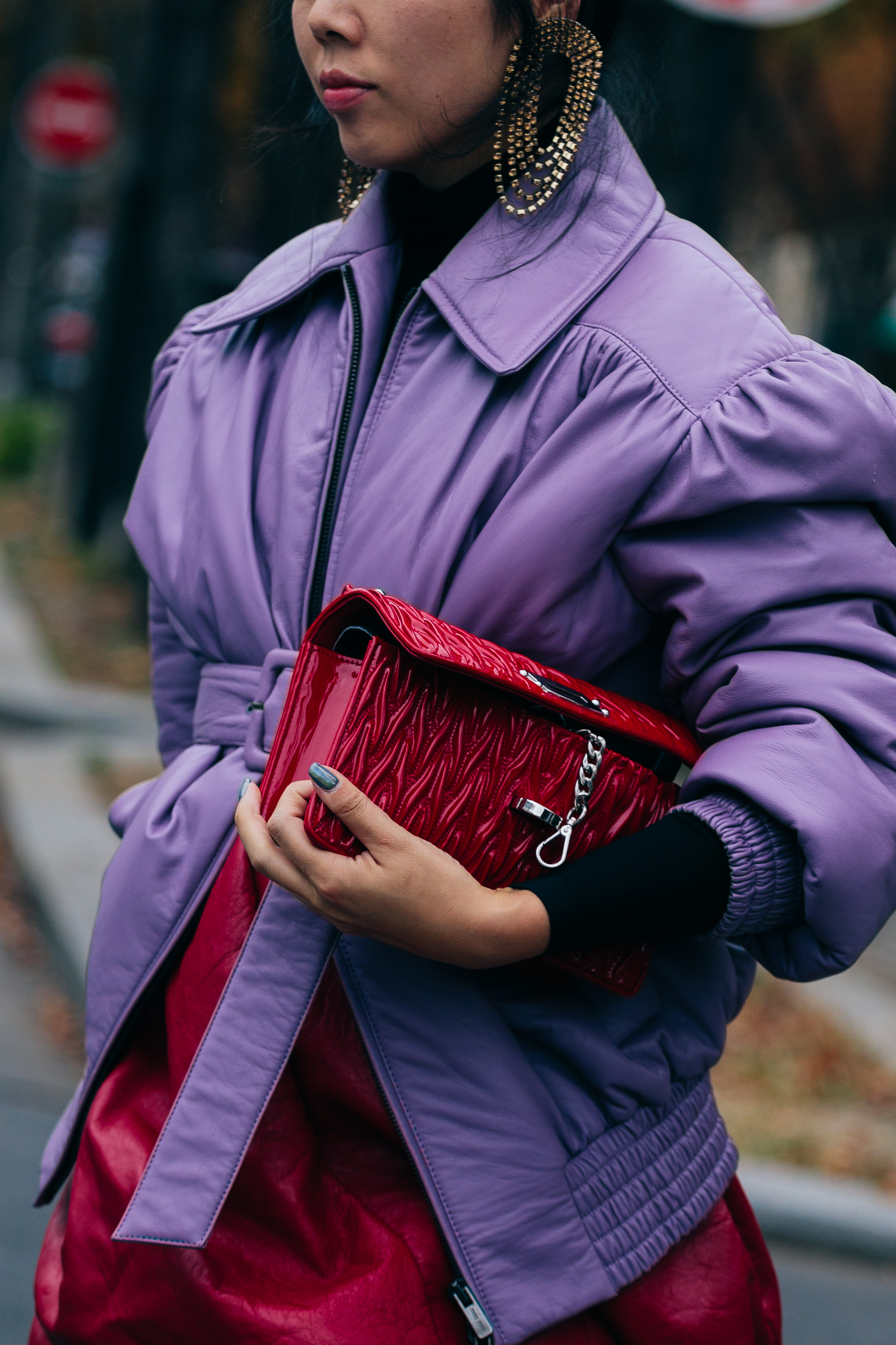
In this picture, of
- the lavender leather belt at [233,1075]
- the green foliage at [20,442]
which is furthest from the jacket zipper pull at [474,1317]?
the green foliage at [20,442]

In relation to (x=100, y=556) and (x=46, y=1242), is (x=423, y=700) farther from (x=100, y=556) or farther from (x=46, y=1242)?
(x=100, y=556)

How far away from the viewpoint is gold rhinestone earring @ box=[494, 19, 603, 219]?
61.9 inches

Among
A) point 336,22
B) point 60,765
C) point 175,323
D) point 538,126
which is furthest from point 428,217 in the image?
point 175,323

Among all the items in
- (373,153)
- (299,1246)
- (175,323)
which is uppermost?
(373,153)

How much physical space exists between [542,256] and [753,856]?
621 mm

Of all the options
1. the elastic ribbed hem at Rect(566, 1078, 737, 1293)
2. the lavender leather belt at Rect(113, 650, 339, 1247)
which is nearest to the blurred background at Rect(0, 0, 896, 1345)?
the lavender leather belt at Rect(113, 650, 339, 1247)

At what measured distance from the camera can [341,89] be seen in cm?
153

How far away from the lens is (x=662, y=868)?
4.69 feet

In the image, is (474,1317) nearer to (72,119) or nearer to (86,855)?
(86,855)

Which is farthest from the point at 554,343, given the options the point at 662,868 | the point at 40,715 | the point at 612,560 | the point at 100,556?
the point at 100,556

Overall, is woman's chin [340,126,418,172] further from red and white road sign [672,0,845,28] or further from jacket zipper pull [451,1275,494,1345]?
red and white road sign [672,0,845,28]

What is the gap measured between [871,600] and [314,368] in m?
0.62

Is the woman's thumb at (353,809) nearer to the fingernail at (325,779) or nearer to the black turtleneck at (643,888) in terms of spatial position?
the fingernail at (325,779)

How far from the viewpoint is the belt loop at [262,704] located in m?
1.58
